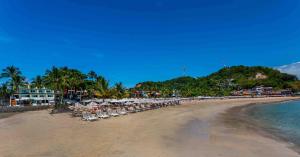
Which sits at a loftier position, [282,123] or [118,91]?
[118,91]

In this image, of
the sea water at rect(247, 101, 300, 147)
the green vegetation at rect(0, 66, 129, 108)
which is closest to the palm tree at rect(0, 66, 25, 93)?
the green vegetation at rect(0, 66, 129, 108)

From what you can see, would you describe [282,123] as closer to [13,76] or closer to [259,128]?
[259,128]

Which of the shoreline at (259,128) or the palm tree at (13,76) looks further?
the palm tree at (13,76)

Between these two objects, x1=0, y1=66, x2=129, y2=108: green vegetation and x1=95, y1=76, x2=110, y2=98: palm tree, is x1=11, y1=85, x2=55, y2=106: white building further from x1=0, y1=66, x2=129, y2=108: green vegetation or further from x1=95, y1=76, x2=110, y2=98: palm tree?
x1=95, y1=76, x2=110, y2=98: palm tree

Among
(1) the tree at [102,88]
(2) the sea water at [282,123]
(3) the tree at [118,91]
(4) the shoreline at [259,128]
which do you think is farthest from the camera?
(3) the tree at [118,91]

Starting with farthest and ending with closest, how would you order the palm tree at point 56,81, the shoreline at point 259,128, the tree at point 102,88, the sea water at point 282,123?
the tree at point 102,88
the palm tree at point 56,81
the sea water at point 282,123
the shoreline at point 259,128

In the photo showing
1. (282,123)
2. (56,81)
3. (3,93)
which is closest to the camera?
(282,123)

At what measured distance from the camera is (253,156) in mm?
13727

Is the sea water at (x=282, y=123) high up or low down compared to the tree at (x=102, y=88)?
down

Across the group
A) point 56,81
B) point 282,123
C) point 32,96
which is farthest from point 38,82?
point 282,123

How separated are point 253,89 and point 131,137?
584 ft

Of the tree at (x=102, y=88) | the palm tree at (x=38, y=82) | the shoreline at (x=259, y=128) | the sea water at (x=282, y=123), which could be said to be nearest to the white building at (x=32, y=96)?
the palm tree at (x=38, y=82)

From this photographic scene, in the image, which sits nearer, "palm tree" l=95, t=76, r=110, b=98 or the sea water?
the sea water

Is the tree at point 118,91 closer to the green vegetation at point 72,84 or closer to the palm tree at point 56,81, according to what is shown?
the green vegetation at point 72,84
